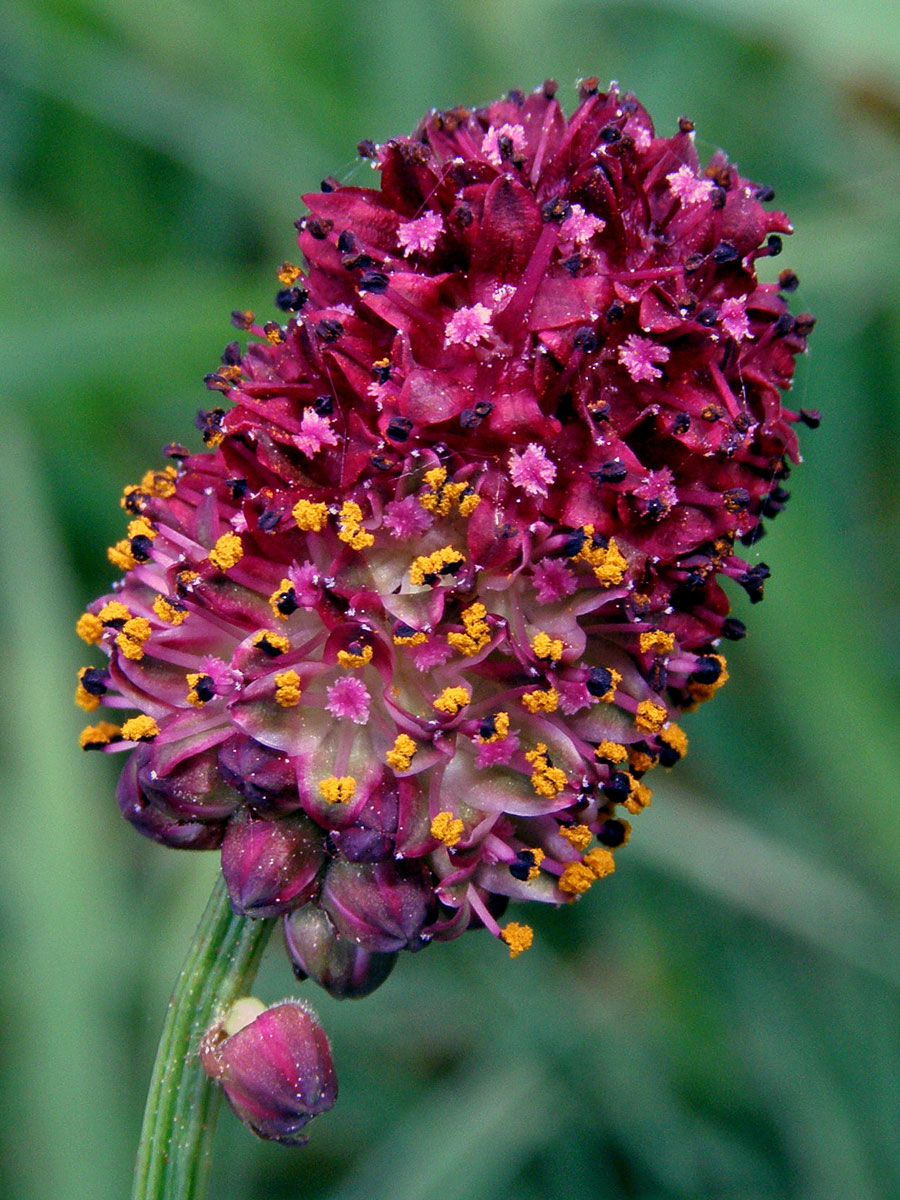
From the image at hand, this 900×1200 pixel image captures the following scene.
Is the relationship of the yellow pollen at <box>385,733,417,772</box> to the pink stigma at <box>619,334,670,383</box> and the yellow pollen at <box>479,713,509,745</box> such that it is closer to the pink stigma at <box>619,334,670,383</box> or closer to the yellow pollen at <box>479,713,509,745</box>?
the yellow pollen at <box>479,713,509,745</box>

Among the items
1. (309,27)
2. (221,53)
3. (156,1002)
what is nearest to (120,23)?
(221,53)

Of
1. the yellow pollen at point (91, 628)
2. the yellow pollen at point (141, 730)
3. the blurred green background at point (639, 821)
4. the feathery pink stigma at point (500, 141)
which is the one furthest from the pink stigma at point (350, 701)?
the blurred green background at point (639, 821)

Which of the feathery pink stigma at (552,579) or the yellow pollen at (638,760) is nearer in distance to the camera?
the feathery pink stigma at (552,579)

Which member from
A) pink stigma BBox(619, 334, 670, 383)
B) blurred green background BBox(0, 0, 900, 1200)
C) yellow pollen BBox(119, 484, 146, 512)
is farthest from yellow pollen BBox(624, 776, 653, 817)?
blurred green background BBox(0, 0, 900, 1200)

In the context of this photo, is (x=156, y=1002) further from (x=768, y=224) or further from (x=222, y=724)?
(x=768, y=224)

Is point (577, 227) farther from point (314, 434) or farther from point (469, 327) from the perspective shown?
point (314, 434)

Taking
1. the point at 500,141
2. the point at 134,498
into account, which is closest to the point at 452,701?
the point at 134,498

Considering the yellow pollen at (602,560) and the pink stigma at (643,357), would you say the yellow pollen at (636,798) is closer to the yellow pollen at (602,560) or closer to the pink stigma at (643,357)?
the yellow pollen at (602,560)
